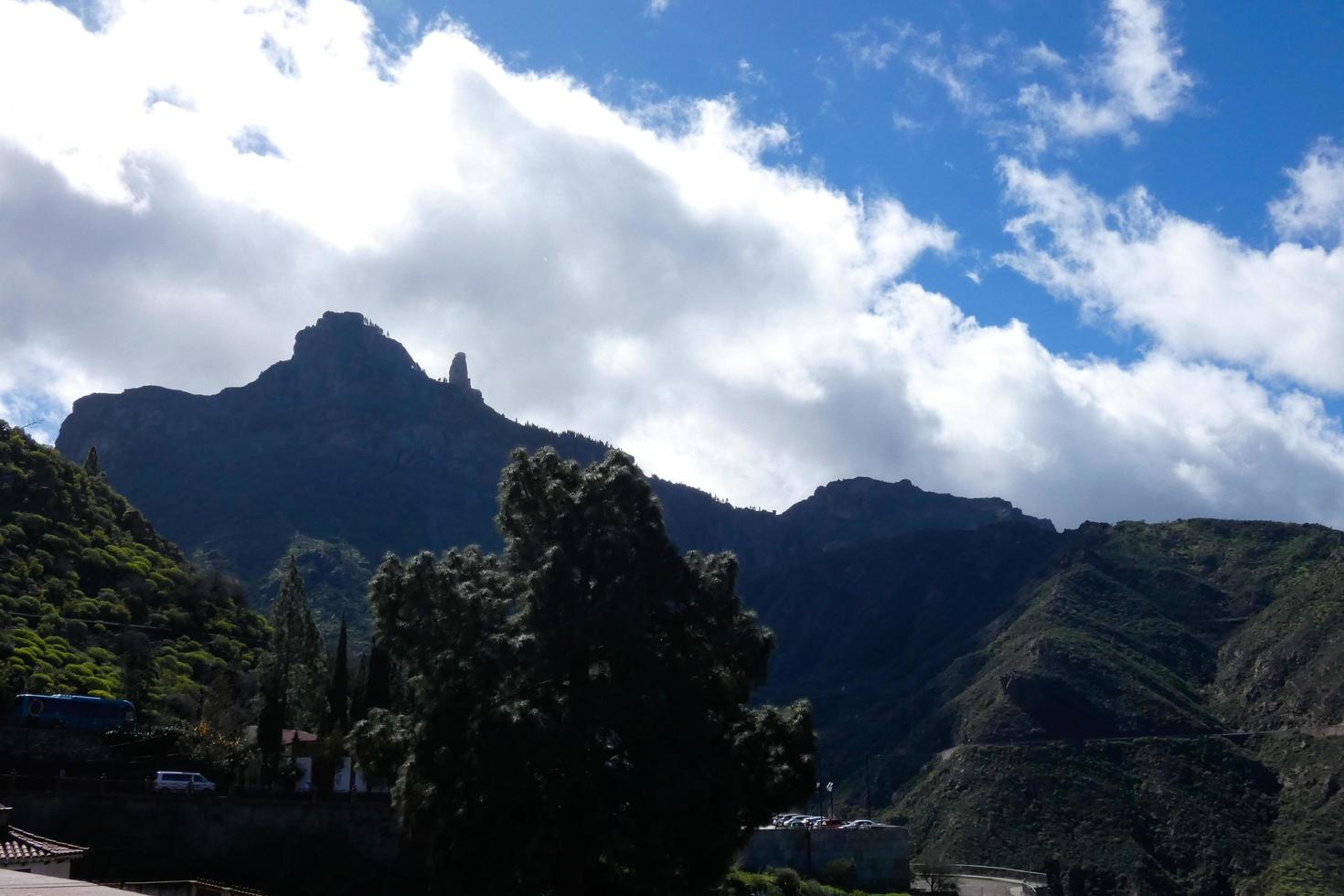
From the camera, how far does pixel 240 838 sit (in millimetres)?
40906

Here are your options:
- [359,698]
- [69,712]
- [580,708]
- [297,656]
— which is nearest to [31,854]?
[580,708]

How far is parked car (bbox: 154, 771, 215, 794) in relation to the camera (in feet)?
137

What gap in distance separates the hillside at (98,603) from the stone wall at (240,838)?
12447mm

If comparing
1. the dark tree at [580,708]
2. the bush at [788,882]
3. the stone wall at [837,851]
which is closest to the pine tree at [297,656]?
the stone wall at [837,851]

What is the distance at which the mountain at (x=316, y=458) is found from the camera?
148m

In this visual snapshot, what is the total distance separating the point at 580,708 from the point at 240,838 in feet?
59.9

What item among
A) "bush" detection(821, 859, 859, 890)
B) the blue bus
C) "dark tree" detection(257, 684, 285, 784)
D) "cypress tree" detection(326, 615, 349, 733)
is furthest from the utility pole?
the blue bus

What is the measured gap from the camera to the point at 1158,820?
77188 mm

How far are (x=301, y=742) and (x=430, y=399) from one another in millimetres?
145678

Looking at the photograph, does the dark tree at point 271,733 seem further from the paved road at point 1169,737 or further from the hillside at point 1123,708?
the paved road at point 1169,737

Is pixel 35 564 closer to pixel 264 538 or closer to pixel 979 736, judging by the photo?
pixel 979 736

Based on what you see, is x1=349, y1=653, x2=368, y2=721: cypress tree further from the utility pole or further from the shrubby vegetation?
the utility pole

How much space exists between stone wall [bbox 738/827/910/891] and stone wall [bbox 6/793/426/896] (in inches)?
641

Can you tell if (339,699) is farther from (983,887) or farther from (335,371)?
(335,371)
